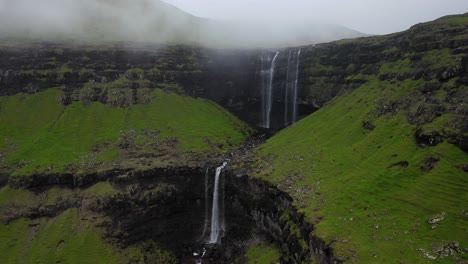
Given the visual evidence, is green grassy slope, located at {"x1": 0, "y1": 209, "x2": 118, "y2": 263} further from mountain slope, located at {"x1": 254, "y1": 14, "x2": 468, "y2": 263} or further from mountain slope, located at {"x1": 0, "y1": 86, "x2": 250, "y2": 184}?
mountain slope, located at {"x1": 254, "y1": 14, "x2": 468, "y2": 263}

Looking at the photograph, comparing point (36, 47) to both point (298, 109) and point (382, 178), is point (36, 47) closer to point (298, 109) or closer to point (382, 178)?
point (298, 109)

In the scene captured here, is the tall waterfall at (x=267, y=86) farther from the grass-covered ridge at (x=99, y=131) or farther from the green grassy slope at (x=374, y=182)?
the green grassy slope at (x=374, y=182)

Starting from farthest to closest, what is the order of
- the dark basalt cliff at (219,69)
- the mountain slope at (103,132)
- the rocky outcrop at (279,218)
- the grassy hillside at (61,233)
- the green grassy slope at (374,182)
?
the dark basalt cliff at (219,69) → the mountain slope at (103,132) → the grassy hillside at (61,233) → the rocky outcrop at (279,218) → the green grassy slope at (374,182)

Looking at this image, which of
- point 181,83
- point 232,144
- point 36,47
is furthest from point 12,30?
point 232,144

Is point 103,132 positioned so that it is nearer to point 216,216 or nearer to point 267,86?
point 216,216

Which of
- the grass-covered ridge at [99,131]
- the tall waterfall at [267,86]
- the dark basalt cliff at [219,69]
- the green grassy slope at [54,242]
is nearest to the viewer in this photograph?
the green grassy slope at [54,242]

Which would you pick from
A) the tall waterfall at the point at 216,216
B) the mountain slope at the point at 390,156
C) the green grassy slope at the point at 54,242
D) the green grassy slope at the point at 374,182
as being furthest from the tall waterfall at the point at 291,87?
the green grassy slope at the point at 54,242
